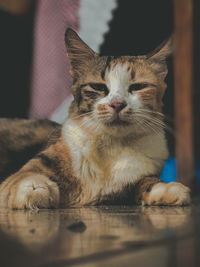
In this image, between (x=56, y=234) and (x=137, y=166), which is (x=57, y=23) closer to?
(x=137, y=166)

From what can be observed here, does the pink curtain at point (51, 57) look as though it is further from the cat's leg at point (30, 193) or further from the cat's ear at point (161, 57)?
the cat's leg at point (30, 193)

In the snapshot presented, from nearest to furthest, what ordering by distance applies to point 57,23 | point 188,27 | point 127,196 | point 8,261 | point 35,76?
point 8,261 < point 127,196 < point 57,23 < point 35,76 < point 188,27

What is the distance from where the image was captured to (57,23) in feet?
6.68

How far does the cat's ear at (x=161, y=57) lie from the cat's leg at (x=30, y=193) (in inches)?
21.9

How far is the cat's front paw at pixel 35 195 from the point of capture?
3.62 ft

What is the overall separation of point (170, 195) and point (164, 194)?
0.06 ft

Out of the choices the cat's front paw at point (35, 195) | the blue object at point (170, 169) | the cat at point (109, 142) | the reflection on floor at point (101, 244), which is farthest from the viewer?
the blue object at point (170, 169)

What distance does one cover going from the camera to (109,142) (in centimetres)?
131

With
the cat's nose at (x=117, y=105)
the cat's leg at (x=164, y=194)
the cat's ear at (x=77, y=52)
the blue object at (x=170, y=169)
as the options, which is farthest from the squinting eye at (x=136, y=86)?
the blue object at (x=170, y=169)

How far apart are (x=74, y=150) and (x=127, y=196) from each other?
0.24m

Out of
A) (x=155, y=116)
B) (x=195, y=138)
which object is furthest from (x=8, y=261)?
(x=195, y=138)

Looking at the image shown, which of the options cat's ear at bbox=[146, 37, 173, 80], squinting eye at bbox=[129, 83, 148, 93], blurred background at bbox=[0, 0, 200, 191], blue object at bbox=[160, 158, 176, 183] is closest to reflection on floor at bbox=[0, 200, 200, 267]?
squinting eye at bbox=[129, 83, 148, 93]

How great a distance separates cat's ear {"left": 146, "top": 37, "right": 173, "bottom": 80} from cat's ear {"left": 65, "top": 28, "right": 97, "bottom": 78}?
22 cm

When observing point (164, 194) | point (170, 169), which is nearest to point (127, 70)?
point (164, 194)
